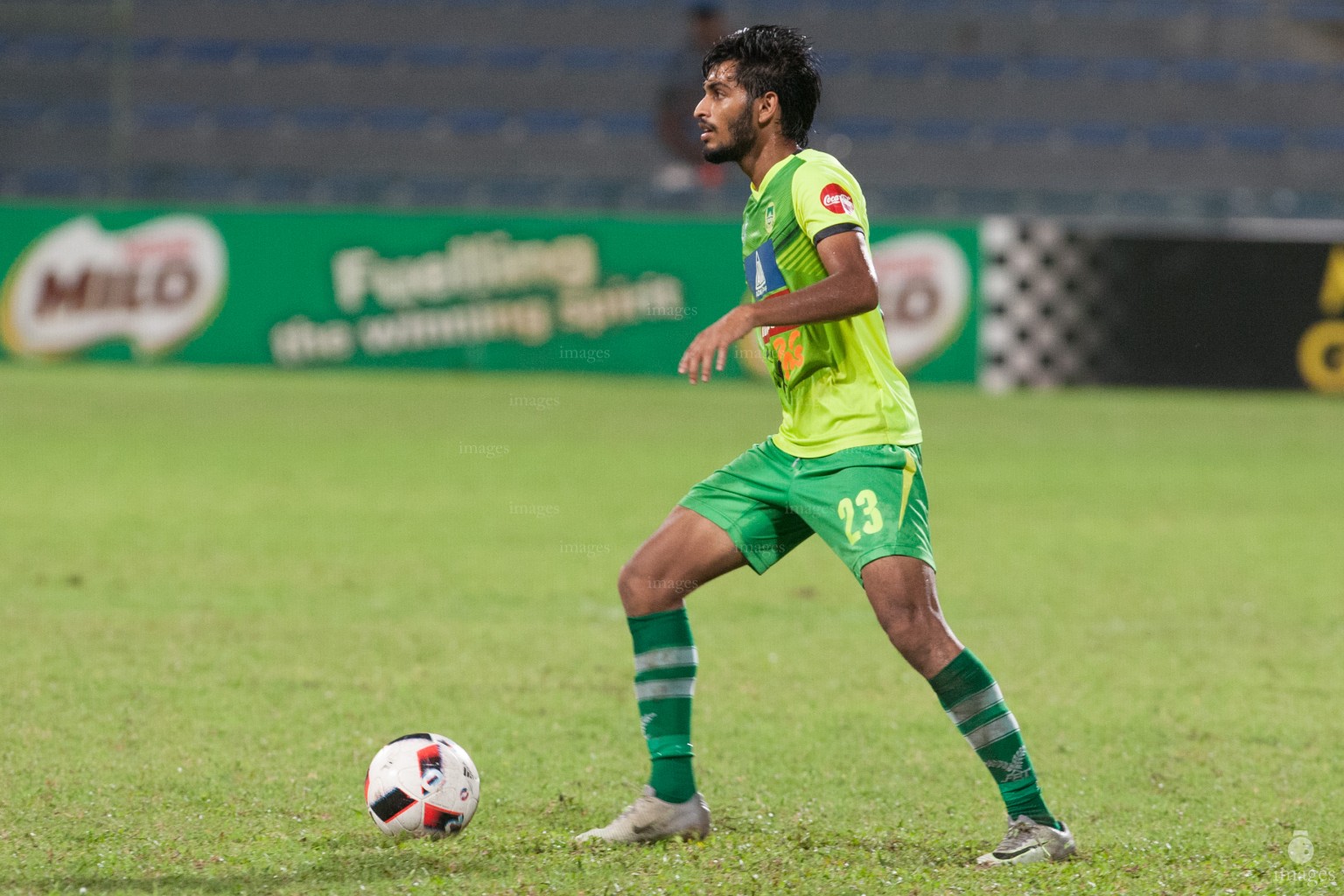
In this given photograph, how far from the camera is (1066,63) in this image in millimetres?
22172

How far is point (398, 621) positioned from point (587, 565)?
1542mm

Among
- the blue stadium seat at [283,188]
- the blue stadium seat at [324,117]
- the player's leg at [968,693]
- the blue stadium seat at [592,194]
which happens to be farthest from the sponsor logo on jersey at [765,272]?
the blue stadium seat at [324,117]

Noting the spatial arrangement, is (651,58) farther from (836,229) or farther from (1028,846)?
(1028,846)

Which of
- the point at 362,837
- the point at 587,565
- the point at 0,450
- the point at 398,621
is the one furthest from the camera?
the point at 0,450

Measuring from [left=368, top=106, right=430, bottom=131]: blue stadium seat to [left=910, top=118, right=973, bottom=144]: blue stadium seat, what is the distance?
6459mm

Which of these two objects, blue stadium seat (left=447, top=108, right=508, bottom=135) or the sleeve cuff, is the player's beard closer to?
the sleeve cuff

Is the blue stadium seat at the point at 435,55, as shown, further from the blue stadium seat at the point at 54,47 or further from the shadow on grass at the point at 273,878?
the shadow on grass at the point at 273,878

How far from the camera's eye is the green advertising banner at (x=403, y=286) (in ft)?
58.2

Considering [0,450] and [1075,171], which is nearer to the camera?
[0,450]

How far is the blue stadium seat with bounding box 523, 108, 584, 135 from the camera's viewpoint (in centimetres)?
2148

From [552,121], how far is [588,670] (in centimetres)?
1660

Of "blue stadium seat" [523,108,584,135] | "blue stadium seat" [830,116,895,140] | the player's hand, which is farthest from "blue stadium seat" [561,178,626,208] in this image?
the player's hand

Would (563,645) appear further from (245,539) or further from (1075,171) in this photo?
(1075,171)

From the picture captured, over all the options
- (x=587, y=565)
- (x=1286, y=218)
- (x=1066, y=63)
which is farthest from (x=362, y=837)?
(x=1066, y=63)
